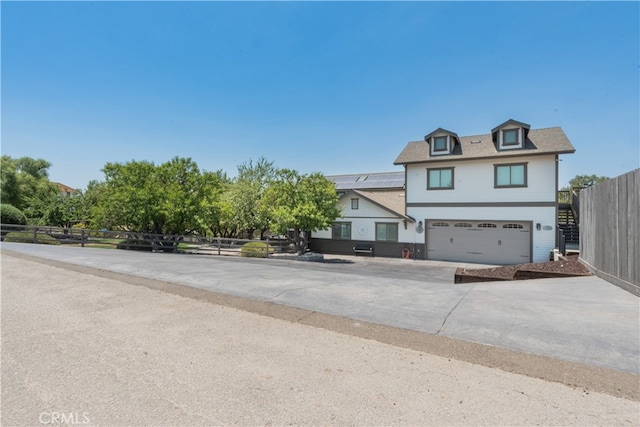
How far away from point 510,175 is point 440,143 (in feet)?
14.9

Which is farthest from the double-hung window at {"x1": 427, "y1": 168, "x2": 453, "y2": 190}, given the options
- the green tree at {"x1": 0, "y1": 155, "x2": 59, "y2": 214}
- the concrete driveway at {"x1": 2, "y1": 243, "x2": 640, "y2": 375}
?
the green tree at {"x1": 0, "y1": 155, "x2": 59, "y2": 214}

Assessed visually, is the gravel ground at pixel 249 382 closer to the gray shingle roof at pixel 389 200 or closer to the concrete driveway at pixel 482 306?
the concrete driveway at pixel 482 306

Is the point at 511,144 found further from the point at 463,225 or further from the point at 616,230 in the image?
the point at 616,230

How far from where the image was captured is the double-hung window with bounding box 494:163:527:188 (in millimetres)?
17609

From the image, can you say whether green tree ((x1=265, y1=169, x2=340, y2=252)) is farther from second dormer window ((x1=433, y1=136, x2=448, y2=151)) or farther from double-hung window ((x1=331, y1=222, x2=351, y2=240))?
second dormer window ((x1=433, y1=136, x2=448, y2=151))

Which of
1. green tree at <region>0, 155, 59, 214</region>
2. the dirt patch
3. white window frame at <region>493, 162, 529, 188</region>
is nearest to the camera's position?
the dirt patch

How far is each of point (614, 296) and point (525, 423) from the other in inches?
224

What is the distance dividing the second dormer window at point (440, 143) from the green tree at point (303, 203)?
7.29 metres

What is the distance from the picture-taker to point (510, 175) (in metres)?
17.9

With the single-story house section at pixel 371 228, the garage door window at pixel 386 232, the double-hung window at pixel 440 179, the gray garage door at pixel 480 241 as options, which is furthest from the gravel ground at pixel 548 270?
the garage door window at pixel 386 232

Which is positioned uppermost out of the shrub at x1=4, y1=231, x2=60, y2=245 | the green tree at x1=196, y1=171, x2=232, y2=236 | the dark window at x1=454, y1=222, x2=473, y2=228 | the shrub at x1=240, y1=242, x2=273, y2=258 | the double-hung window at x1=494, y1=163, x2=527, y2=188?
the double-hung window at x1=494, y1=163, x2=527, y2=188

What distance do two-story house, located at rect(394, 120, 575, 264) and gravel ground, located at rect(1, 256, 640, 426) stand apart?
56.4 feet

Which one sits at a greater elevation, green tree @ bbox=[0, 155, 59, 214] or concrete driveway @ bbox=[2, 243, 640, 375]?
green tree @ bbox=[0, 155, 59, 214]

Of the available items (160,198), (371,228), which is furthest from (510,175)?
(160,198)
